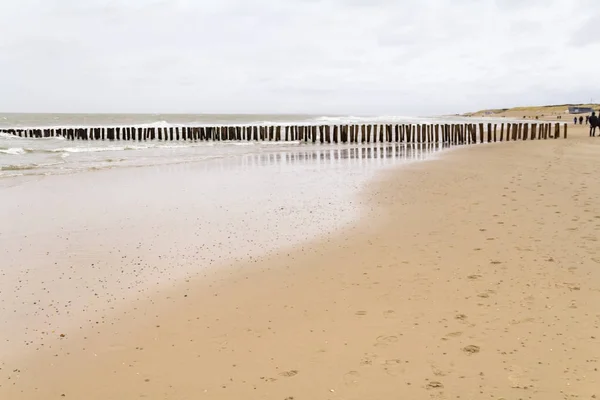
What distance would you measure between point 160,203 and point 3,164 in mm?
11322

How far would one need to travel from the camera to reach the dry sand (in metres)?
3.26

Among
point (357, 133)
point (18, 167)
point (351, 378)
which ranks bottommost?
point (351, 378)

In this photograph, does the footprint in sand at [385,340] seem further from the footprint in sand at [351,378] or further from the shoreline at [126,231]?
the shoreline at [126,231]

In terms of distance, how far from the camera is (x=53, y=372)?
3535 mm

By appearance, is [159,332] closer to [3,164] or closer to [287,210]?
[287,210]

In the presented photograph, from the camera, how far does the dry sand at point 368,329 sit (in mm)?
3258

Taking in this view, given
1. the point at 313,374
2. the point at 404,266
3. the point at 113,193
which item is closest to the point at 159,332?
the point at 313,374

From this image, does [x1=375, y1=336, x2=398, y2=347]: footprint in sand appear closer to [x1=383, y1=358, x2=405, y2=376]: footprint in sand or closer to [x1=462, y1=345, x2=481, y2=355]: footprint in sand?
[x1=383, y1=358, x2=405, y2=376]: footprint in sand

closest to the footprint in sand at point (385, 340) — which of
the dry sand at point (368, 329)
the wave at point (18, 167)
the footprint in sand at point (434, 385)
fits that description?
the dry sand at point (368, 329)

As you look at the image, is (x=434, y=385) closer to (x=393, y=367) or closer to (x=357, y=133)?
(x=393, y=367)

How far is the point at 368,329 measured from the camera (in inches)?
160

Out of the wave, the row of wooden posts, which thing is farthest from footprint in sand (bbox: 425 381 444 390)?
the row of wooden posts

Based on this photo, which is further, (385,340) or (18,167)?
(18,167)

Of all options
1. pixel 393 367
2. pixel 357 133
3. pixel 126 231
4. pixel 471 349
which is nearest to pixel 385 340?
pixel 393 367
